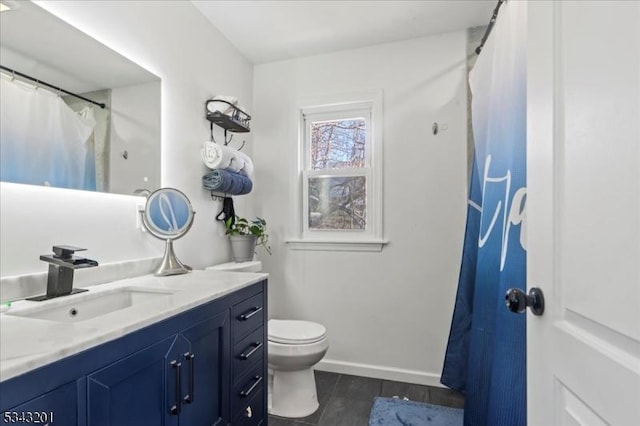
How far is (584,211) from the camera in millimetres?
619

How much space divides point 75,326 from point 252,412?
3.20 feet

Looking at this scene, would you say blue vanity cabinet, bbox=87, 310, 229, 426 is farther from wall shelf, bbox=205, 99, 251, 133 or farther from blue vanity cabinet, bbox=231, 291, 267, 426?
wall shelf, bbox=205, 99, 251, 133

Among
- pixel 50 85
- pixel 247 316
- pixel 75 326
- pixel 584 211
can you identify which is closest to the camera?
pixel 584 211

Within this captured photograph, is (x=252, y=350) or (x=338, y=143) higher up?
(x=338, y=143)

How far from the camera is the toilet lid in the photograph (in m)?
1.86

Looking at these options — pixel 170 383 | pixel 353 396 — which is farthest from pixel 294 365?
pixel 170 383

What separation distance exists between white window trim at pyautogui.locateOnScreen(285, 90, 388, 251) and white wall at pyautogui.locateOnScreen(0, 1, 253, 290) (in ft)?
1.55

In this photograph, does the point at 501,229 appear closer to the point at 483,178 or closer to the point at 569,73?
the point at 483,178

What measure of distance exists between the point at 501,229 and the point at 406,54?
5.07ft

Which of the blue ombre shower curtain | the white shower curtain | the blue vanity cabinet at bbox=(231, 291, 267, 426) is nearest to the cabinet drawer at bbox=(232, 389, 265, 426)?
the blue vanity cabinet at bbox=(231, 291, 267, 426)

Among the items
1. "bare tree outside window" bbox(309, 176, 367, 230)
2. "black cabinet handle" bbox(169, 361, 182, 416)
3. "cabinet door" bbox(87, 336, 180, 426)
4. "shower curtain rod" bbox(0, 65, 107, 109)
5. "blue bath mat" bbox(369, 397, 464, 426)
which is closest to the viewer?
"cabinet door" bbox(87, 336, 180, 426)

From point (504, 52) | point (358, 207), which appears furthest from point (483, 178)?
point (358, 207)

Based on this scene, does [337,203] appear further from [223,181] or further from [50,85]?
[50,85]

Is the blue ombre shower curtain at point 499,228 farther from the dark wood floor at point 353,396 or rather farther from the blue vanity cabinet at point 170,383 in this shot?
the blue vanity cabinet at point 170,383
